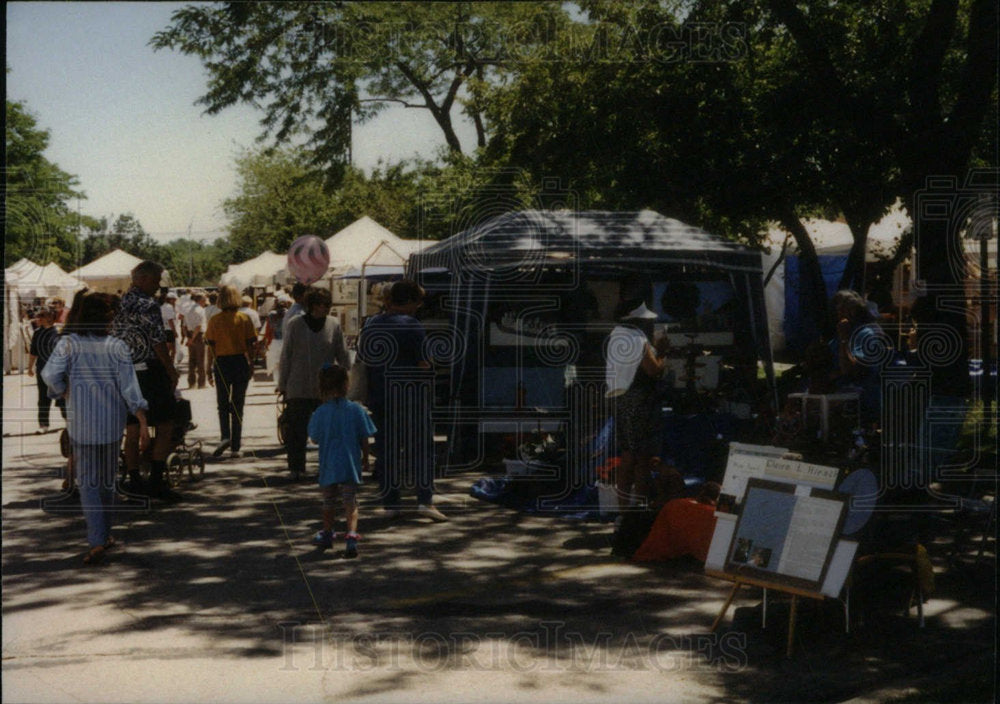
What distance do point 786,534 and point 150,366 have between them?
5477 mm

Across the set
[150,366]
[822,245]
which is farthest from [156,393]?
[822,245]

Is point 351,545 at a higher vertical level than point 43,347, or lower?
lower

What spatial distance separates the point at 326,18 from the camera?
9.34 metres

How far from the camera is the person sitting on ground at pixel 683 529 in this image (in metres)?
7.12

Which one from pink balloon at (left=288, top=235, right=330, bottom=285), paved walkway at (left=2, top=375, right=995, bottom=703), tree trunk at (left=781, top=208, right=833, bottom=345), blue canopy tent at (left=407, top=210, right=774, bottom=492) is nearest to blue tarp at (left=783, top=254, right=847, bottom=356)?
tree trunk at (left=781, top=208, right=833, bottom=345)

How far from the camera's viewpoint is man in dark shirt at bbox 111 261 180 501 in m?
8.59

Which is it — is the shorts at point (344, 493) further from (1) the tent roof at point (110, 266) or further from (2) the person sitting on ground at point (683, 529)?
(1) the tent roof at point (110, 266)

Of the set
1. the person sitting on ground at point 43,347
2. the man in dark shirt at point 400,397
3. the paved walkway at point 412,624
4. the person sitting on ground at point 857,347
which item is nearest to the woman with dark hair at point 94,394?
the paved walkway at point 412,624

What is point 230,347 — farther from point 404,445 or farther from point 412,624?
point 412,624

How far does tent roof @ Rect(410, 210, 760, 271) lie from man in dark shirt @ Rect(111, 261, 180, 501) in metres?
2.99

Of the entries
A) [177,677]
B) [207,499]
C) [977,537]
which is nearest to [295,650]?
[177,677]

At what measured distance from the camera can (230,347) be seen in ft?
33.7

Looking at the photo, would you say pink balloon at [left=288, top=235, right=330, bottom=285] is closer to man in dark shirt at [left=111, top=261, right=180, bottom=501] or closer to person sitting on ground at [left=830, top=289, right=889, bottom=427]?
man in dark shirt at [left=111, top=261, right=180, bottom=501]

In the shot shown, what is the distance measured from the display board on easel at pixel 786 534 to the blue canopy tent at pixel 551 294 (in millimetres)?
3428
